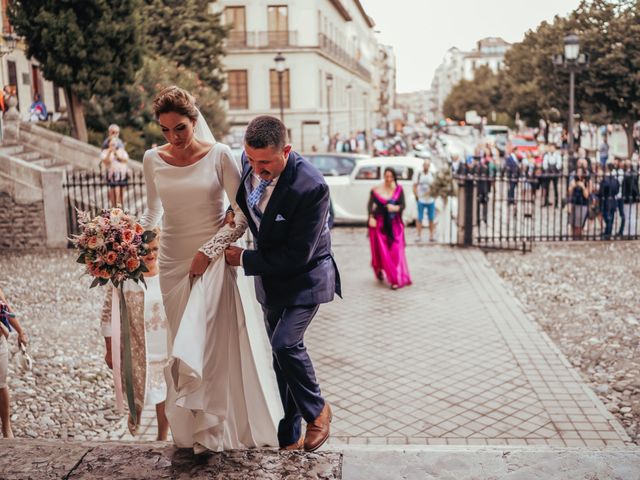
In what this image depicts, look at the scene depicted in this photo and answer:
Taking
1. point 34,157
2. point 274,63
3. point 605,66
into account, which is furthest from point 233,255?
point 274,63

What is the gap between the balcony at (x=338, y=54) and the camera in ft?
163

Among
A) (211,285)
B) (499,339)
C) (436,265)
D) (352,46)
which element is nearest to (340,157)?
(436,265)

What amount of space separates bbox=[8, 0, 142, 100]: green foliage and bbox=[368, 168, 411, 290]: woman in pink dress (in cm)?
1105

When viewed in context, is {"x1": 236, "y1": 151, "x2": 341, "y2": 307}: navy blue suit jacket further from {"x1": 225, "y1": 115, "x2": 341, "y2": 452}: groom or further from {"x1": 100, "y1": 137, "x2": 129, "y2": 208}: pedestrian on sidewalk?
{"x1": 100, "y1": 137, "x2": 129, "y2": 208}: pedestrian on sidewalk

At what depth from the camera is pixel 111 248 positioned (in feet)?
14.5

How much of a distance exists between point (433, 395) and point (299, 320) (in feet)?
9.52

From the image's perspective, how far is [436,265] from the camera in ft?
42.1

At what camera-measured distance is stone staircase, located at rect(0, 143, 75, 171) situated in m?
18.2

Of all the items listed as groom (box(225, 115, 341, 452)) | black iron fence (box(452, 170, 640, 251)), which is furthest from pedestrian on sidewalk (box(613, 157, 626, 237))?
groom (box(225, 115, 341, 452))

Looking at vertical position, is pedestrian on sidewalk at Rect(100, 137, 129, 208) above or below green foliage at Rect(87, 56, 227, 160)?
below

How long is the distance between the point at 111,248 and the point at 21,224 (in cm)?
1135

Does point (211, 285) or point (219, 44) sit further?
point (219, 44)

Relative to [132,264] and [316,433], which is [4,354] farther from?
[316,433]

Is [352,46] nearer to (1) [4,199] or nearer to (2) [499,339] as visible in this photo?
(1) [4,199]
